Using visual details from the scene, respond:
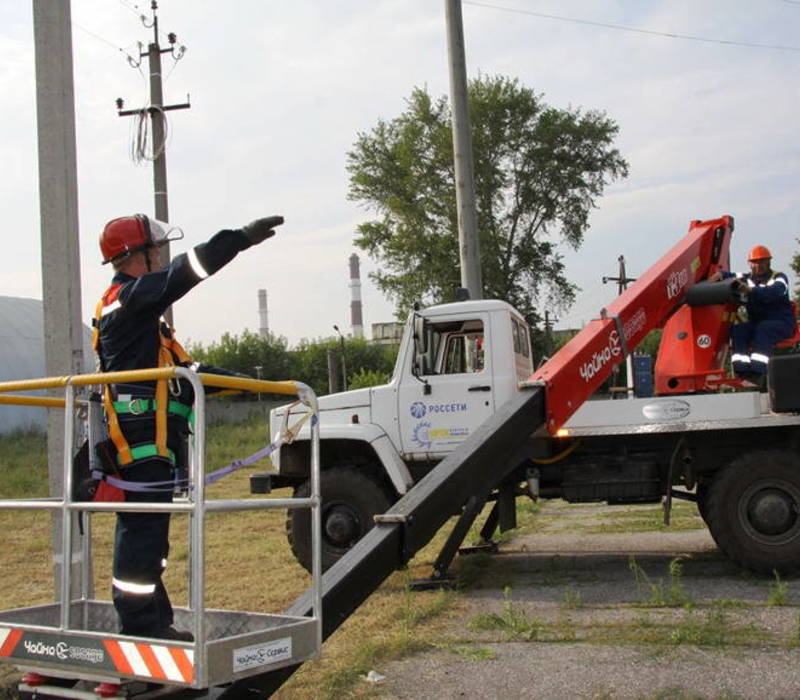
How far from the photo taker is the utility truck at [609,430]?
336 inches

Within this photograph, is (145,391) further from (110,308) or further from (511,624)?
(511,624)

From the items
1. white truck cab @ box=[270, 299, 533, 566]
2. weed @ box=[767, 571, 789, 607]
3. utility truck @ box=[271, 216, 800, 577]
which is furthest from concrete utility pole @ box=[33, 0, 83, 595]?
weed @ box=[767, 571, 789, 607]

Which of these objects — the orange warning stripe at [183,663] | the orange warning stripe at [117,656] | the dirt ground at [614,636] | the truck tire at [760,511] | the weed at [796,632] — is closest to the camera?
the orange warning stripe at [183,663]

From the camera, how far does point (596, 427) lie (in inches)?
346

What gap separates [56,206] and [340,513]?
14.0ft

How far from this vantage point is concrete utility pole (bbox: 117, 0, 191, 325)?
21.3 m

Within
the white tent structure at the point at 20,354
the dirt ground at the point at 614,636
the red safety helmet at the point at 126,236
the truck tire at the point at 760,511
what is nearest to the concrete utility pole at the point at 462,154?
the dirt ground at the point at 614,636

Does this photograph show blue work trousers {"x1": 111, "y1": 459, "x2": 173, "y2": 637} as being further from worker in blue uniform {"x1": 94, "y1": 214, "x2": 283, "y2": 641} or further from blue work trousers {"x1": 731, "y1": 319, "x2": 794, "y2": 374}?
blue work trousers {"x1": 731, "y1": 319, "x2": 794, "y2": 374}

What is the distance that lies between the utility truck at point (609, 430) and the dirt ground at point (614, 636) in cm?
63

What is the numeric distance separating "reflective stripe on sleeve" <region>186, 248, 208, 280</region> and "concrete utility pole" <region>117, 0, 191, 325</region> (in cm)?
1797

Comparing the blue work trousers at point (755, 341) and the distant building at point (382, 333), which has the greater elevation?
the distant building at point (382, 333)

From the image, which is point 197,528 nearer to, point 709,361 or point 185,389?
point 185,389

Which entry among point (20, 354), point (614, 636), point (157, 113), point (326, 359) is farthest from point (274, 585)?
point (326, 359)

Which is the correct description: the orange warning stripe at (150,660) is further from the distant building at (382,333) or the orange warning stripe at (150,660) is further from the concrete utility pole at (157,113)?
the distant building at (382,333)
